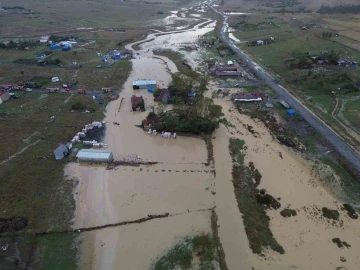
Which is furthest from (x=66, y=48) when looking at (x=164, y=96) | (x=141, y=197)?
(x=141, y=197)

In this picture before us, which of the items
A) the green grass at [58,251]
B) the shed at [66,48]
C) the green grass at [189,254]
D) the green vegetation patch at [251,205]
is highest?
the shed at [66,48]

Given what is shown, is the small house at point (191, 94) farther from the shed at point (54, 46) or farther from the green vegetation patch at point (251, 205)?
the shed at point (54, 46)

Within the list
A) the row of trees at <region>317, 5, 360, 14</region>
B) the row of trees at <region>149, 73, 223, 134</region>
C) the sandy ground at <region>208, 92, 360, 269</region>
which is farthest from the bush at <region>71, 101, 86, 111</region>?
the row of trees at <region>317, 5, 360, 14</region>

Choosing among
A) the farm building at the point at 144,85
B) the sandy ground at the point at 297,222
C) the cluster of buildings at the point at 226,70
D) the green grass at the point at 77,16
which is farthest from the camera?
the green grass at the point at 77,16

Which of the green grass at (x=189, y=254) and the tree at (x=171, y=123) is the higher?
the tree at (x=171, y=123)

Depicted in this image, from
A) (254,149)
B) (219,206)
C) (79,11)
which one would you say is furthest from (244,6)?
(219,206)

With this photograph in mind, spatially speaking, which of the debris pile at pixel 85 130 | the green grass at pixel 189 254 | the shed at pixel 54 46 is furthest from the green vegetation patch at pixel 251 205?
the shed at pixel 54 46

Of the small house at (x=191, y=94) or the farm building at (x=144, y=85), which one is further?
the farm building at (x=144, y=85)

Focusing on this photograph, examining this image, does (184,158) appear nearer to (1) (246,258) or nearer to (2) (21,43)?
(1) (246,258)
